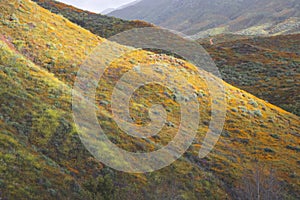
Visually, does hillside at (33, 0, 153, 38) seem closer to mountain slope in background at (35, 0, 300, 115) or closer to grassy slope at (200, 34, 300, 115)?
mountain slope in background at (35, 0, 300, 115)

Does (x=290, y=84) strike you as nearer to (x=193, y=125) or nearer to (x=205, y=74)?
(x=205, y=74)

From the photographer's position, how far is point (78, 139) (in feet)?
56.9

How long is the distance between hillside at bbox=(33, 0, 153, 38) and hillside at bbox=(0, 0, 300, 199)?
21246 millimetres

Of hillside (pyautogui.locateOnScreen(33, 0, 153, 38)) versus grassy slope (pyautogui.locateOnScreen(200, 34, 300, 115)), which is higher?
hillside (pyautogui.locateOnScreen(33, 0, 153, 38))

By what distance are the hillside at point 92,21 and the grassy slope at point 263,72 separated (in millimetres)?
17537

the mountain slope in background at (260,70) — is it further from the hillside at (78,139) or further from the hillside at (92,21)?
the hillside at (78,139)

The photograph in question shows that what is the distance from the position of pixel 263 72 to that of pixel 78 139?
40203 mm

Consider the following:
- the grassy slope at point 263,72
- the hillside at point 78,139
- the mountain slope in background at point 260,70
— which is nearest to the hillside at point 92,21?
the mountain slope in background at point 260,70

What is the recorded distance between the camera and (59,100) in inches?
787

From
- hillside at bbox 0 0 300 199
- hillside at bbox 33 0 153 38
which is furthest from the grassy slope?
hillside at bbox 33 0 153 38

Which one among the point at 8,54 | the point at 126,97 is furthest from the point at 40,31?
the point at 126,97

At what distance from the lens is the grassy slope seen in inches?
1640

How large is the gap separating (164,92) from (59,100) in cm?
1133

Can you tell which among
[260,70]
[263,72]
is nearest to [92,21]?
[260,70]
